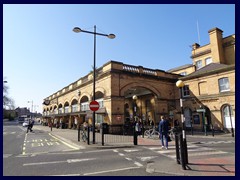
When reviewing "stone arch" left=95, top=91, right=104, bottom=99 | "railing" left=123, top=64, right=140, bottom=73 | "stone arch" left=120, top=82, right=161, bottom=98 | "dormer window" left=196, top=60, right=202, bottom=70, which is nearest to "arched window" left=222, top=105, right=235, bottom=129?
"stone arch" left=120, top=82, right=161, bottom=98

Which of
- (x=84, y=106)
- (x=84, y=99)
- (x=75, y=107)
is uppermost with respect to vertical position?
(x=84, y=99)

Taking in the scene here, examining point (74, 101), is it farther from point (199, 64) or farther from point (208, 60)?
point (208, 60)

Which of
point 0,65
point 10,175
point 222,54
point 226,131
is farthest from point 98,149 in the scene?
point 222,54

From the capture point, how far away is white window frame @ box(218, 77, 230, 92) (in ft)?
68.8

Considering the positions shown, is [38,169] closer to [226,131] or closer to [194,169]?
[194,169]

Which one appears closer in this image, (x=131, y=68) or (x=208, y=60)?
(x=131, y=68)

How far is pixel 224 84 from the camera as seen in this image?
2131 cm

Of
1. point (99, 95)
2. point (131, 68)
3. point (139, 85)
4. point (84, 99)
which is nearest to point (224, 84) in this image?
point (139, 85)

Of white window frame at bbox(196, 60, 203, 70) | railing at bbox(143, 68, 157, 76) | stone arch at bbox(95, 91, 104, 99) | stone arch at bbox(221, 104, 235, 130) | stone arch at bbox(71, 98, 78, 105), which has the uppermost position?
white window frame at bbox(196, 60, 203, 70)

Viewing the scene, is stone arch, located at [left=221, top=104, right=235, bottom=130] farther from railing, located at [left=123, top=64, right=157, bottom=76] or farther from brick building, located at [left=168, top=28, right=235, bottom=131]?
railing, located at [left=123, top=64, right=157, bottom=76]

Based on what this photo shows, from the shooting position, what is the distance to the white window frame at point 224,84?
826 inches

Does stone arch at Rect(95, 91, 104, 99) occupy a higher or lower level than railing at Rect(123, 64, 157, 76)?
lower

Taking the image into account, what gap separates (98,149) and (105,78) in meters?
11.7

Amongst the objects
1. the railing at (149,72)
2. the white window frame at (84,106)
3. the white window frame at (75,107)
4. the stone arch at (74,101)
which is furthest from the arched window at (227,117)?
the stone arch at (74,101)
